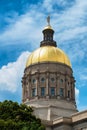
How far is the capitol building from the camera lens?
74.3m

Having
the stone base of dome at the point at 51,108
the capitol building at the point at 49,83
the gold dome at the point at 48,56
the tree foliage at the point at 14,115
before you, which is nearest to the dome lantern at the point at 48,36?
the capitol building at the point at 49,83

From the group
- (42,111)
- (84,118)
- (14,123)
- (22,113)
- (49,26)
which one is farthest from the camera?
(49,26)

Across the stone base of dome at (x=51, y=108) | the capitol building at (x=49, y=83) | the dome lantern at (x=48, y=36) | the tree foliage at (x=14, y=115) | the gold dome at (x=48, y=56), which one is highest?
the dome lantern at (x=48, y=36)

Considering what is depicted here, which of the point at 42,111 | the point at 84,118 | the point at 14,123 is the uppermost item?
the point at 42,111

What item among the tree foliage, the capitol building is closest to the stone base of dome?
the capitol building

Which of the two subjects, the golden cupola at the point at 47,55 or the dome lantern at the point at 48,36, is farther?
the dome lantern at the point at 48,36

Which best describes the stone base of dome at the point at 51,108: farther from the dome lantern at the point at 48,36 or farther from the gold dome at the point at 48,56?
the dome lantern at the point at 48,36

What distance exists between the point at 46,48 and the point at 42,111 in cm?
1443

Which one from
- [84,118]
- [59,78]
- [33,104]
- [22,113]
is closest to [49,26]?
[59,78]

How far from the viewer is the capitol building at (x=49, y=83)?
2926 inches

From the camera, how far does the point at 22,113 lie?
52531 millimetres

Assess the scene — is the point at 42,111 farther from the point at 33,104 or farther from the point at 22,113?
the point at 22,113

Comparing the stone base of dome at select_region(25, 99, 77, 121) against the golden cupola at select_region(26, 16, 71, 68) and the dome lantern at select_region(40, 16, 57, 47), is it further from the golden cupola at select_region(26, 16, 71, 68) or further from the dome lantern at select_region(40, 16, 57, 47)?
the dome lantern at select_region(40, 16, 57, 47)

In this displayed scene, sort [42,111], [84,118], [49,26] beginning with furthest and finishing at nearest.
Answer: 1. [49,26]
2. [42,111]
3. [84,118]
